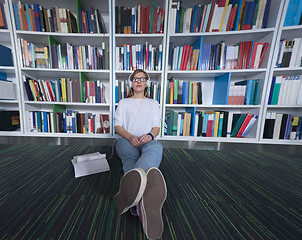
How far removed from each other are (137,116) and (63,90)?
3.89ft

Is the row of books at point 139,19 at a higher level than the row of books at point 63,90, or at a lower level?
higher

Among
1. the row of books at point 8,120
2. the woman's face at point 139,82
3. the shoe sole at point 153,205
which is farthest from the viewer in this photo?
the row of books at point 8,120

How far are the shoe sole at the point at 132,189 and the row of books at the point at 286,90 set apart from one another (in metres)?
1.93

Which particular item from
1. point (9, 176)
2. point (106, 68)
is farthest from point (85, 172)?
point (106, 68)

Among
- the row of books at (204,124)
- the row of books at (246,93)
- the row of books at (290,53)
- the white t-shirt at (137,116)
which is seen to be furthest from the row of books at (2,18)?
the row of books at (290,53)

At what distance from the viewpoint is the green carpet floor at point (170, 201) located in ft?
1.66

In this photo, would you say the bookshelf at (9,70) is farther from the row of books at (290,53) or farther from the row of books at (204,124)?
the row of books at (290,53)

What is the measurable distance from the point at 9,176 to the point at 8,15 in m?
1.86

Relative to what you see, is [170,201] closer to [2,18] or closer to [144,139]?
[144,139]

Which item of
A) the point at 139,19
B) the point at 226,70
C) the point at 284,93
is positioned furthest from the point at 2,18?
the point at 284,93

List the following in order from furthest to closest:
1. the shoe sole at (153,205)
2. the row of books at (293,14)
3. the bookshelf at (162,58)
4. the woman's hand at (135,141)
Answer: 1. the bookshelf at (162,58)
2. the row of books at (293,14)
3. the woman's hand at (135,141)
4. the shoe sole at (153,205)

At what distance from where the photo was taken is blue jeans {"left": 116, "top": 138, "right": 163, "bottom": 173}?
0.72 m

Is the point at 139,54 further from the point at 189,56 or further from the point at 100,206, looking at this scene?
the point at 100,206

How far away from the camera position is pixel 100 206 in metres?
0.62
